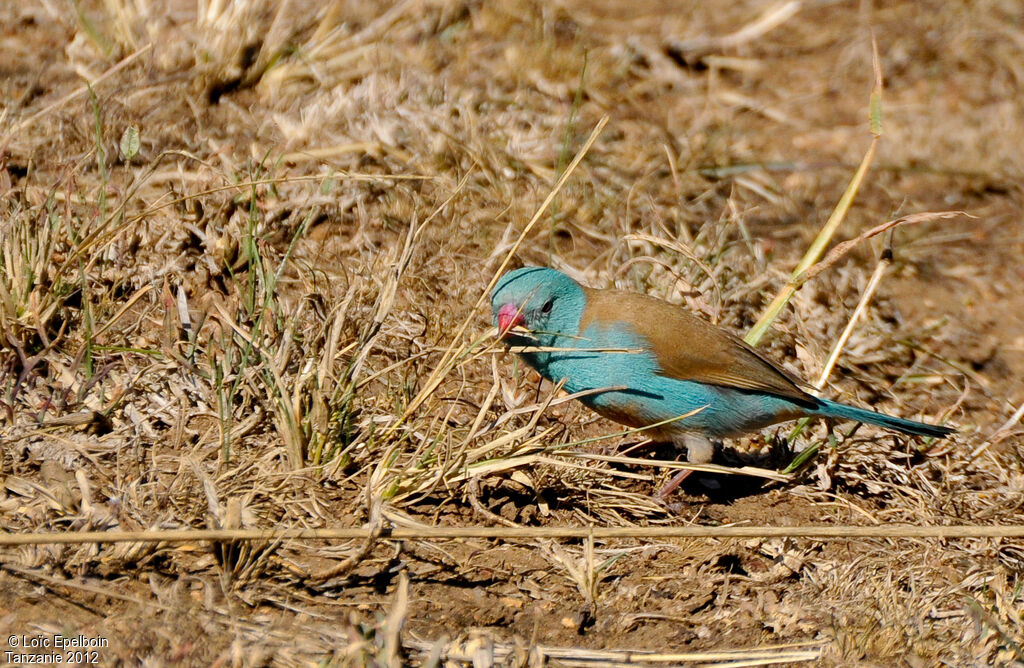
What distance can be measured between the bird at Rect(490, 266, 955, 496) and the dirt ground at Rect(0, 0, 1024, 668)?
0.60 feet

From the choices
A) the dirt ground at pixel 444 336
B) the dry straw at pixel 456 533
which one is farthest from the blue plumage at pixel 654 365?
the dry straw at pixel 456 533

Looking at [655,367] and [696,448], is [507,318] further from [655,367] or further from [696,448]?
[696,448]

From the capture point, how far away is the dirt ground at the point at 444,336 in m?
3.08

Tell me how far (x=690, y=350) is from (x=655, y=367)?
5.9 inches

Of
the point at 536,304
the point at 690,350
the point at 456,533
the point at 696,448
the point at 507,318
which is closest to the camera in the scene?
the point at 456,533

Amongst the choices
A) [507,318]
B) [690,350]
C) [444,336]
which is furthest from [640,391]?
[444,336]

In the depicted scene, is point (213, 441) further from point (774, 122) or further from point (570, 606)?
point (774, 122)

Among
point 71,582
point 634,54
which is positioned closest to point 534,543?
point 71,582

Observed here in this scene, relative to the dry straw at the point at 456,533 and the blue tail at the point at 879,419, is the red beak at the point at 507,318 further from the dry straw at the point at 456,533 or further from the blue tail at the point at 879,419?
the blue tail at the point at 879,419

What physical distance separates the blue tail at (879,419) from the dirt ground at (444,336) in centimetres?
20

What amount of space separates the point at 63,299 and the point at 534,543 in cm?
176

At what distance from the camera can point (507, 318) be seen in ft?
12.2

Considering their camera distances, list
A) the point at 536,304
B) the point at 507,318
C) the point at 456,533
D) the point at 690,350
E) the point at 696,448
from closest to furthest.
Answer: the point at 456,533 < the point at 507,318 < the point at 536,304 < the point at 690,350 < the point at 696,448

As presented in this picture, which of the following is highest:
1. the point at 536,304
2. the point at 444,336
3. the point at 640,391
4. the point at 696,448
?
the point at 536,304
